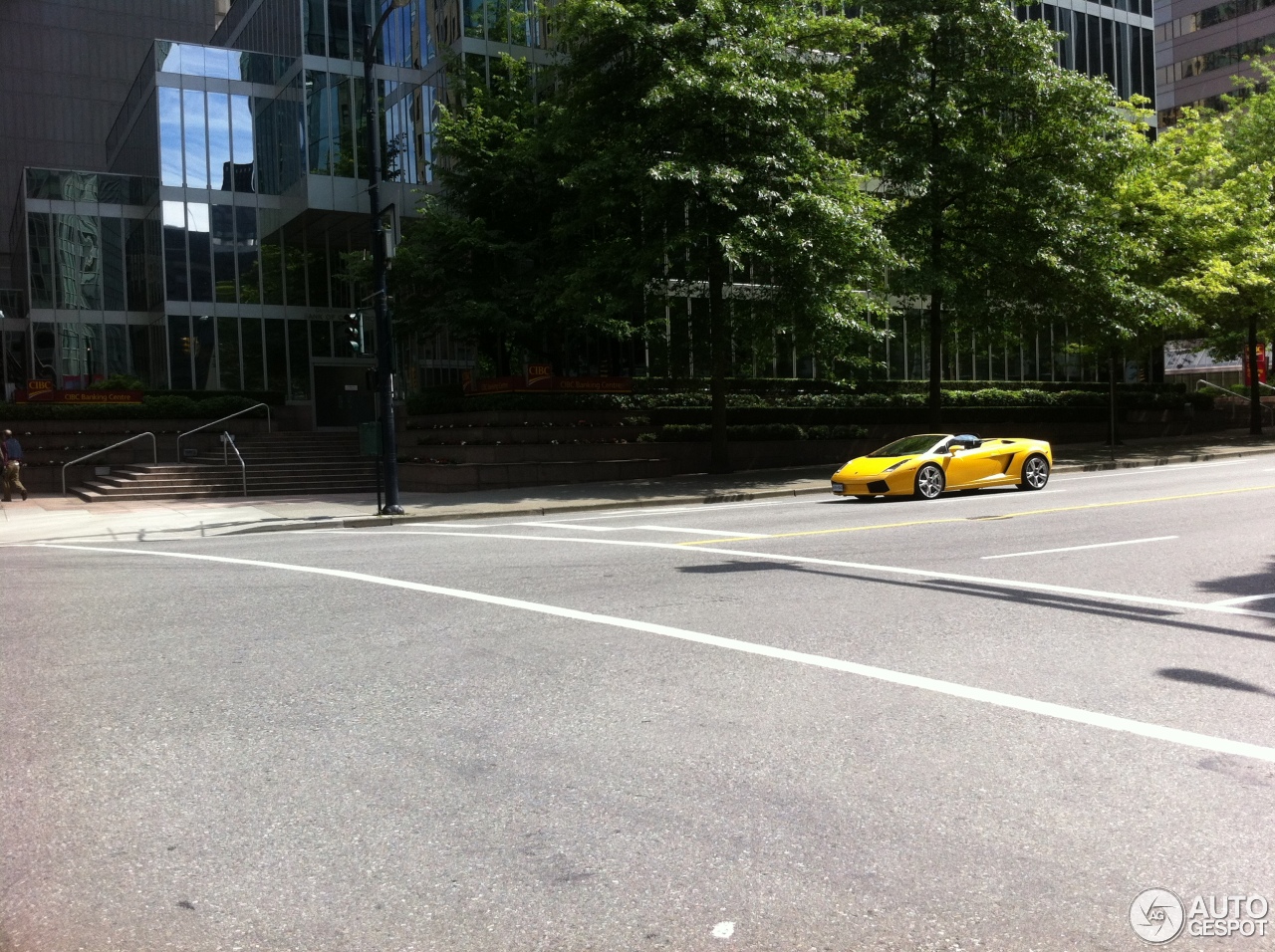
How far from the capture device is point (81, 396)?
32188 millimetres

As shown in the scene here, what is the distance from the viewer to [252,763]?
523 cm

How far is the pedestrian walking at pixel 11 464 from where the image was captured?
88.3 feet

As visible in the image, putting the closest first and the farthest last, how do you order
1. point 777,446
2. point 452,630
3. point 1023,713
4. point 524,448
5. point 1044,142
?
point 1023,713
point 452,630
point 524,448
point 1044,142
point 777,446

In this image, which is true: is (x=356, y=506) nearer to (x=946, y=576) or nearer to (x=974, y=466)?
(x=974, y=466)

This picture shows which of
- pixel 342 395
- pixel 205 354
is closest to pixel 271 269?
pixel 205 354

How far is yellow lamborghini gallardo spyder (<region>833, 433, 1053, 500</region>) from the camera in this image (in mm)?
20203

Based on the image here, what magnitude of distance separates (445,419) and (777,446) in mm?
9333

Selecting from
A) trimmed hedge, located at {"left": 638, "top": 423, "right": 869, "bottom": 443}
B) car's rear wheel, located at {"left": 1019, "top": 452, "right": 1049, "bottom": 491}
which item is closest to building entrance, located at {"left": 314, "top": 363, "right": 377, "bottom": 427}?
trimmed hedge, located at {"left": 638, "top": 423, "right": 869, "bottom": 443}

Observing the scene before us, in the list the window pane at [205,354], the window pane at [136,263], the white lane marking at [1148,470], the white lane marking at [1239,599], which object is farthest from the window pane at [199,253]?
the white lane marking at [1239,599]

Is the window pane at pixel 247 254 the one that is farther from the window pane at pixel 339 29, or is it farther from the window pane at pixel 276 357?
the window pane at pixel 339 29

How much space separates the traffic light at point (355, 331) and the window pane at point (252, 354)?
20002 mm

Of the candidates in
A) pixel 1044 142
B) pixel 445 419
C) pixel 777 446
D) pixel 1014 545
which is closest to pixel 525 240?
pixel 445 419

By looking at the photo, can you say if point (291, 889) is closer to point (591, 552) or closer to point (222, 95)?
point (591, 552)

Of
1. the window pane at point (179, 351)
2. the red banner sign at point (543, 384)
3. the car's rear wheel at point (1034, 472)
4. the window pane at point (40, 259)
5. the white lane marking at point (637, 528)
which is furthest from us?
the window pane at point (40, 259)
